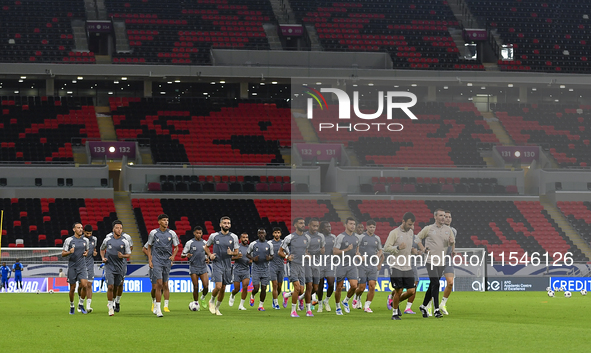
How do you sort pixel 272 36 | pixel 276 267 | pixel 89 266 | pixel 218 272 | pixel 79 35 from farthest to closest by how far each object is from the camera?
pixel 272 36, pixel 79 35, pixel 276 267, pixel 89 266, pixel 218 272

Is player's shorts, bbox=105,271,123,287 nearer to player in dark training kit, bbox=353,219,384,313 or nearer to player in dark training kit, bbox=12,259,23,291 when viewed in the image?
player in dark training kit, bbox=353,219,384,313

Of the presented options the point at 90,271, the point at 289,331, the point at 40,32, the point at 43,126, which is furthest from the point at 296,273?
the point at 40,32

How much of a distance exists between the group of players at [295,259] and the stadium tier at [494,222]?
18.7 meters

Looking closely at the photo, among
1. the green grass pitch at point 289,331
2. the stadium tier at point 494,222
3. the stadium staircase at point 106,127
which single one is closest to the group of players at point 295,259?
the green grass pitch at point 289,331

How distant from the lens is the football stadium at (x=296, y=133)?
36.7m

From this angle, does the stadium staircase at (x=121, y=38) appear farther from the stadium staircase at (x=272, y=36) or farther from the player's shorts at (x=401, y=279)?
the player's shorts at (x=401, y=279)

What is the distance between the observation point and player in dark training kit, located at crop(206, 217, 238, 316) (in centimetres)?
2008

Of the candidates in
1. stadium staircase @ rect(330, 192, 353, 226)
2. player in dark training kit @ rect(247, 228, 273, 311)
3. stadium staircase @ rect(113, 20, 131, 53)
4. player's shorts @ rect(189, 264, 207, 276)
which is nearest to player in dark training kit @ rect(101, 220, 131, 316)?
player's shorts @ rect(189, 264, 207, 276)

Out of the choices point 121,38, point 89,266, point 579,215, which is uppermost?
point 121,38

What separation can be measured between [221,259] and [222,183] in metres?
27.2

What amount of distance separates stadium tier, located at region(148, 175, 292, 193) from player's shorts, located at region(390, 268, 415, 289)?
29.9 meters

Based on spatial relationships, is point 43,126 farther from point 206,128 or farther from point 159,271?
point 159,271

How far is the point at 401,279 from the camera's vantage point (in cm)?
1786

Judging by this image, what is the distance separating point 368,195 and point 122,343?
34.4 meters
